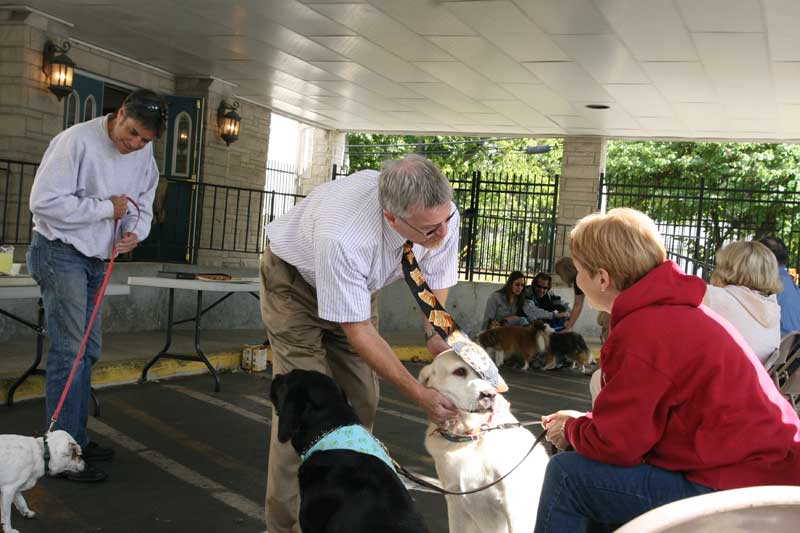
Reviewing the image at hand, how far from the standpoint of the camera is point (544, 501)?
2.64 m

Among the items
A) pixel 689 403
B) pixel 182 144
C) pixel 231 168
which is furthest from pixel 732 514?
pixel 231 168

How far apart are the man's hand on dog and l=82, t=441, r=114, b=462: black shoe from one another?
9.21 ft

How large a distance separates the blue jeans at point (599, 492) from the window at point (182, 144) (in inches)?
485

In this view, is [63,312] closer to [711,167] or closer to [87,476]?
[87,476]

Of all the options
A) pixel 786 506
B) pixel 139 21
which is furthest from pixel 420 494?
pixel 139 21

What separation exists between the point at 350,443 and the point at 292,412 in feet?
1.15

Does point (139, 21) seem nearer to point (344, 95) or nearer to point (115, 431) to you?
point (344, 95)

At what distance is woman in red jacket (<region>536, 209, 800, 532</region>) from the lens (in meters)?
2.38

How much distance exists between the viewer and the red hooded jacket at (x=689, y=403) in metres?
2.38

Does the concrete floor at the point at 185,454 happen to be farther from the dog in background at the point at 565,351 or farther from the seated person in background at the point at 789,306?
the seated person in background at the point at 789,306

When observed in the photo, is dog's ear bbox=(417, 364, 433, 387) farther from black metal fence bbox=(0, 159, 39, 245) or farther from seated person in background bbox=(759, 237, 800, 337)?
black metal fence bbox=(0, 159, 39, 245)

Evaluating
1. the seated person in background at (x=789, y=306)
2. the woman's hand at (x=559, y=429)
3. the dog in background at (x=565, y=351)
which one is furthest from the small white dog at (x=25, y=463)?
the dog in background at (x=565, y=351)

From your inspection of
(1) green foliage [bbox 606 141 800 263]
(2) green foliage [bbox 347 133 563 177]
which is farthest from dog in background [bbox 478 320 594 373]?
(2) green foliage [bbox 347 133 563 177]

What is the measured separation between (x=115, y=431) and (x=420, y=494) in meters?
2.46
